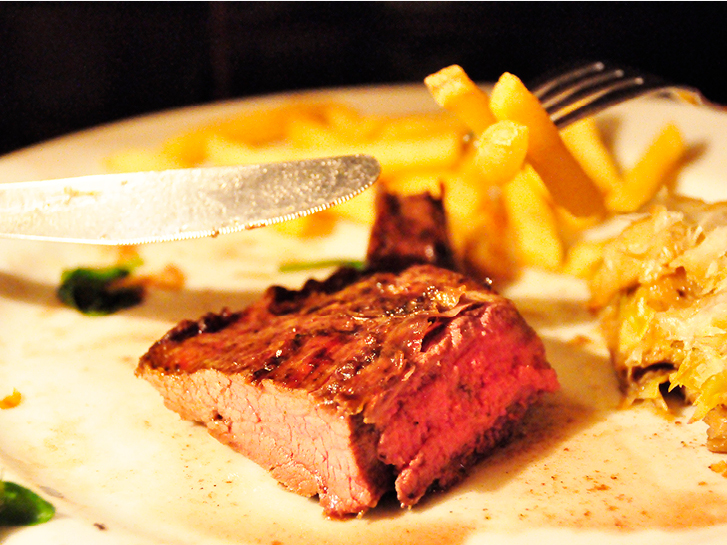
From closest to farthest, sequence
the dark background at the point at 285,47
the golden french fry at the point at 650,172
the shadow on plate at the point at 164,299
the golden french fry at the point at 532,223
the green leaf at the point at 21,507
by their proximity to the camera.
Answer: the green leaf at the point at 21,507, the shadow on plate at the point at 164,299, the golden french fry at the point at 532,223, the golden french fry at the point at 650,172, the dark background at the point at 285,47

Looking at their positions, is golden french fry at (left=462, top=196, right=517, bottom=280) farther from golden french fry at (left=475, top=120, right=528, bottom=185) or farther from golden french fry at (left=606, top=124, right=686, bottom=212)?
golden french fry at (left=475, top=120, right=528, bottom=185)

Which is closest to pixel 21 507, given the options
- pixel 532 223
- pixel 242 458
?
pixel 242 458

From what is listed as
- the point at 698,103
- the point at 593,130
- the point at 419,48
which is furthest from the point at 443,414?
the point at 419,48

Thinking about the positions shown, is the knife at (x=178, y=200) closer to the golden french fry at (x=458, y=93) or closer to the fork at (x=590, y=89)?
the golden french fry at (x=458, y=93)

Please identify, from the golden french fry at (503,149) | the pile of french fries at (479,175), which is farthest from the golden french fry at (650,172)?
the golden french fry at (503,149)

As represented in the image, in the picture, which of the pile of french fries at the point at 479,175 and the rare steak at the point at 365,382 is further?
the pile of french fries at the point at 479,175

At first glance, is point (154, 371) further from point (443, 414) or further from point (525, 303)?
point (525, 303)

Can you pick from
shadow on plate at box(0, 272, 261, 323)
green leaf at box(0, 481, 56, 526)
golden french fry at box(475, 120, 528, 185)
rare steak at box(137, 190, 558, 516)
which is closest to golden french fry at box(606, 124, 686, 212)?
golden french fry at box(475, 120, 528, 185)
